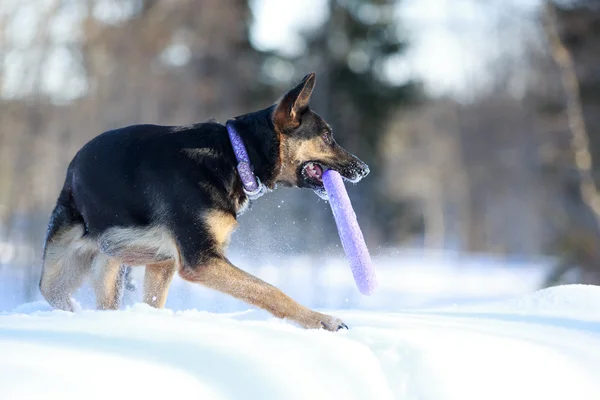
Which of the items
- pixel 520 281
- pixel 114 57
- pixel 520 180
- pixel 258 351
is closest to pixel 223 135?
pixel 258 351

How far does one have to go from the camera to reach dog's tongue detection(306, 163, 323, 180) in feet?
18.3

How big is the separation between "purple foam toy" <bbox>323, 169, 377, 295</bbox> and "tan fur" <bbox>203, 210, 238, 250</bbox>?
0.83 metres

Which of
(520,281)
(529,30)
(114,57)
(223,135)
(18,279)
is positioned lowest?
(520,281)

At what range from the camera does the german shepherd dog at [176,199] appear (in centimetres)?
483

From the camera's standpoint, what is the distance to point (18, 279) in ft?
35.1

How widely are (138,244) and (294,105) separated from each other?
4.97ft

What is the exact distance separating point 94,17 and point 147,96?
2965mm

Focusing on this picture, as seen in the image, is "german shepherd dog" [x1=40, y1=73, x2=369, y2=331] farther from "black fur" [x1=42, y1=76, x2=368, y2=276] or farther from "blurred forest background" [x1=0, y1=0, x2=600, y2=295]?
"blurred forest background" [x1=0, y1=0, x2=600, y2=295]

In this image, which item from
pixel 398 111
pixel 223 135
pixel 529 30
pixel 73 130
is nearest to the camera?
pixel 223 135

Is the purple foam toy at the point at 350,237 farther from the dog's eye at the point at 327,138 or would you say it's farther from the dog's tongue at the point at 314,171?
the dog's eye at the point at 327,138

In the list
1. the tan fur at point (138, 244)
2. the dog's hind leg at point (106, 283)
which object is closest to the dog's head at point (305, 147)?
the tan fur at point (138, 244)

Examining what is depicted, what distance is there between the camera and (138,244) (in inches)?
204

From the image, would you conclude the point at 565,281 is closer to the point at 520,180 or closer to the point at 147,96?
the point at 147,96

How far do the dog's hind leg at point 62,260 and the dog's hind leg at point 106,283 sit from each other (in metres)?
0.16
